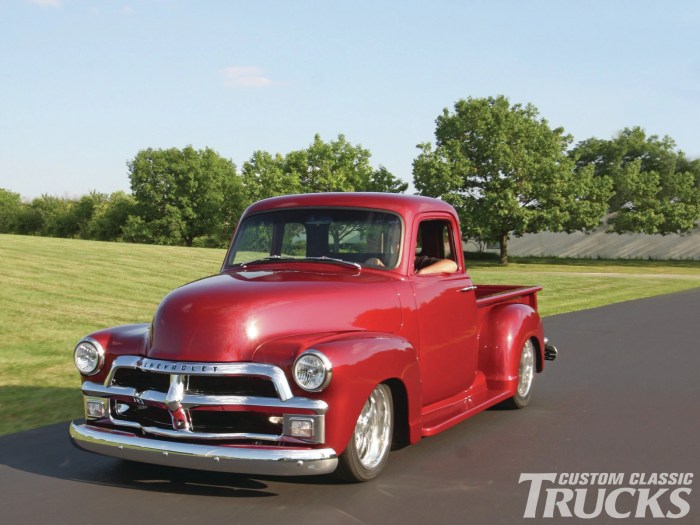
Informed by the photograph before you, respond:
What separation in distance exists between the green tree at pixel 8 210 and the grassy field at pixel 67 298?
244ft

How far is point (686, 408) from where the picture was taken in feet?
26.7

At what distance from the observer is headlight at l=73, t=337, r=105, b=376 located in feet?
19.0

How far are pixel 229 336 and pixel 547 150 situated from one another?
55356mm

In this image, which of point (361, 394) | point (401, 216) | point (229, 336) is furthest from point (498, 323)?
point (229, 336)

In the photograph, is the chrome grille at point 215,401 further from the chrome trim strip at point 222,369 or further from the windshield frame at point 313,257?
the windshield frame at point 313,257

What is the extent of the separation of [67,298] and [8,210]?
99965 millimetres

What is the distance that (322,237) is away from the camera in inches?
261

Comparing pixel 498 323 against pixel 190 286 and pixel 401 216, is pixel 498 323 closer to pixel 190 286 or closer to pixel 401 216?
pixel 401 216

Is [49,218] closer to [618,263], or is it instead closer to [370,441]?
[618,263]

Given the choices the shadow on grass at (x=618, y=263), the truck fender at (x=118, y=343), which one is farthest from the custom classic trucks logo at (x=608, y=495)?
the shadow on grass at (x=618, y=263)

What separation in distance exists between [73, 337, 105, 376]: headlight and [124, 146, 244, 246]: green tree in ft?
237

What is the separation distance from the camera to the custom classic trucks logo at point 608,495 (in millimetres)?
5027

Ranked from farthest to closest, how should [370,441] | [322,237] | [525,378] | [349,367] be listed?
[525,378], [322,237], [370,441], [349,367]

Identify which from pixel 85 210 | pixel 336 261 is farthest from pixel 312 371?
pixel 85 210
